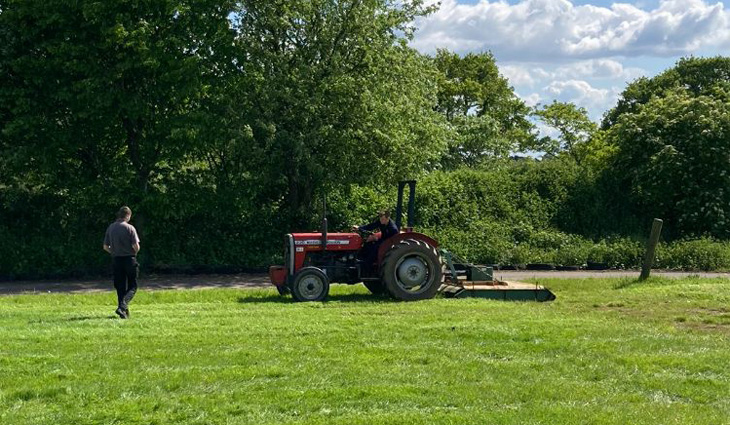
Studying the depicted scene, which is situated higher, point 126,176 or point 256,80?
point 256,80

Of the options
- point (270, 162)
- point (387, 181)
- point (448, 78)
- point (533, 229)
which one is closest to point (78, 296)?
point (270, 162)

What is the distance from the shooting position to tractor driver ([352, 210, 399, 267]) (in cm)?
1673

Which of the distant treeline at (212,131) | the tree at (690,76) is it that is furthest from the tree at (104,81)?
the tree at (690,76)

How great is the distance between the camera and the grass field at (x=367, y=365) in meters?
7.55

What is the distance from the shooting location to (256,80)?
74.4 feet

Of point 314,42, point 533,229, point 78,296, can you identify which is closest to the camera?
point 78,296

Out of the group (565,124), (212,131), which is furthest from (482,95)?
(212,131)

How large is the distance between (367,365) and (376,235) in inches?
300

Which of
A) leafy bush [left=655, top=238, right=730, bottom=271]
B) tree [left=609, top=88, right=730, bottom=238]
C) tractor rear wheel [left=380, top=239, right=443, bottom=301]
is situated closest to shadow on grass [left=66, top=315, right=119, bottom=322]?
tractor rear wheel [left=380, top=239, right=443, bottom=301]

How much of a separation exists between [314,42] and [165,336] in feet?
44.6

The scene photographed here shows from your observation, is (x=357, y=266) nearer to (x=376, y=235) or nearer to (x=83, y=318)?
(x=376, y=235)

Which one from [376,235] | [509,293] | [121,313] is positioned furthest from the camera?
[376,235]

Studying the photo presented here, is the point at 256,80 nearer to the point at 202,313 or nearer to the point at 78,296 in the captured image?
the point at 78,296

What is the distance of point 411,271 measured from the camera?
1631 cm
